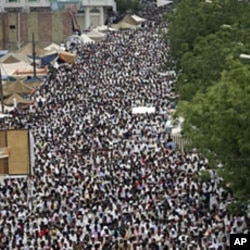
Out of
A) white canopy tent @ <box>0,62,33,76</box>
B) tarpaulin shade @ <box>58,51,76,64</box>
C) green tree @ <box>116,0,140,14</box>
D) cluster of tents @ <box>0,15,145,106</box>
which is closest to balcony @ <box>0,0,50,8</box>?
green tree @ <box>116,0,140,14</box>

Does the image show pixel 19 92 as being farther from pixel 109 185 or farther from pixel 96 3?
pixel 96 3

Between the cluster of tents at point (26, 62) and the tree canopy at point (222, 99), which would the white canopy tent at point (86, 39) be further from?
the tree canopy at point (222, 99)

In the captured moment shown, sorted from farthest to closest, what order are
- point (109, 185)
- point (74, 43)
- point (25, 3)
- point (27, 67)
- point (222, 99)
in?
point (25, 3)
point (74, 43)
point (27, 67)
point (109, 185)
point (222, 99)

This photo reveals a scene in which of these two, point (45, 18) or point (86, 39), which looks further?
point (45, 18)

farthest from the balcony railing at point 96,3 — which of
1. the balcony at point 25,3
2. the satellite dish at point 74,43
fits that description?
the satellite dish at point 74,43

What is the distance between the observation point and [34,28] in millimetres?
87062

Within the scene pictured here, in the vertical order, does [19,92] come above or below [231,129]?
below

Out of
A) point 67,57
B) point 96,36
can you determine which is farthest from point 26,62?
point 96,36

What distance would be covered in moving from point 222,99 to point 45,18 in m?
62.0

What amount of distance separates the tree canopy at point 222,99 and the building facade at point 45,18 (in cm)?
3620

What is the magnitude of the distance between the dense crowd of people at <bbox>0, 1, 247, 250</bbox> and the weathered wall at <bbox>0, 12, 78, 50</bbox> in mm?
35708

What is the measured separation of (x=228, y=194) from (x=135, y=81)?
83.4ft

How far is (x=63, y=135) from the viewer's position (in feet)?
129

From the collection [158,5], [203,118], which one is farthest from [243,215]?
[158,5]
